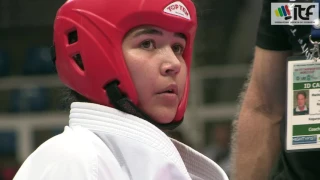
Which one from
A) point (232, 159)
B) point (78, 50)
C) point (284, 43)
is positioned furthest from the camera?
point (232, 159)

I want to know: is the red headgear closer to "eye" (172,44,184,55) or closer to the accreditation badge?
"eye" (172,44,184,55)

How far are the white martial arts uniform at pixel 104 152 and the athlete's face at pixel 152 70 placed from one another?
83 millimetres

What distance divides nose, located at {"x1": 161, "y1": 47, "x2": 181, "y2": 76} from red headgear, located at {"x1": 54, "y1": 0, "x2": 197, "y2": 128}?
0.06 m

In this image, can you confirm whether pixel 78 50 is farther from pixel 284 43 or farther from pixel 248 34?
pixel 248 34

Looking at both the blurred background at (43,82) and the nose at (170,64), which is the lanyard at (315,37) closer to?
the nose at (170,64)

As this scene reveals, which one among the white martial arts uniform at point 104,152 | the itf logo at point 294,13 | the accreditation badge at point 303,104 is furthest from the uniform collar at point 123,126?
the itf logo at point 294,13

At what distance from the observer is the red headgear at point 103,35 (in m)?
1.77

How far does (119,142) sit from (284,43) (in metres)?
0.92

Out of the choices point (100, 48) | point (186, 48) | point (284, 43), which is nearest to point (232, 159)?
point (284, 43)

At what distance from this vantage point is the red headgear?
1767 mm

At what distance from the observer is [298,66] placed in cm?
225

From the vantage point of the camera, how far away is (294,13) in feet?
7.60

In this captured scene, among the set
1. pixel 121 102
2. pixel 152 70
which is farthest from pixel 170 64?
pixel 121 102

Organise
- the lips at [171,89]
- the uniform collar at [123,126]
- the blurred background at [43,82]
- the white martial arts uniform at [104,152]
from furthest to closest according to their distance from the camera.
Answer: the blurred background at [43,82], the lips at [171,89], the uniform collar at [123,126], the white martial arts uniform at [104,152]
